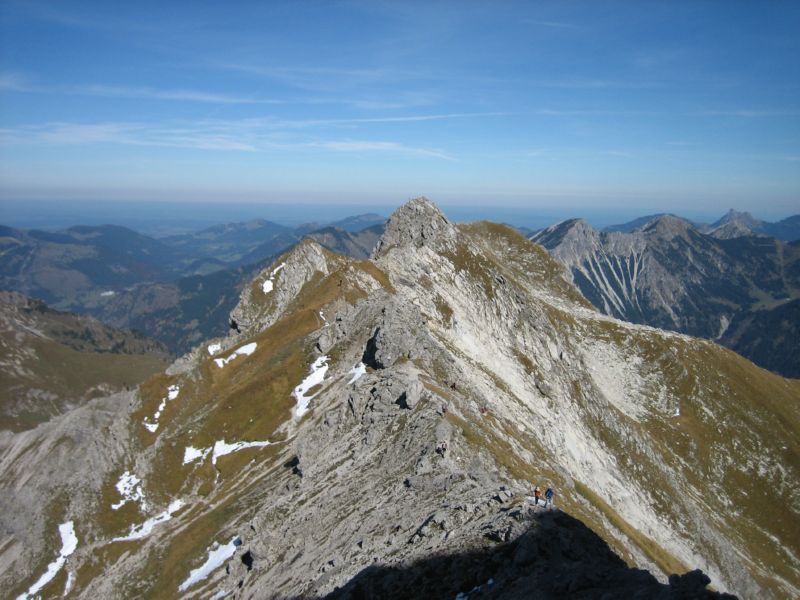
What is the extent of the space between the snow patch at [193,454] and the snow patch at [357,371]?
967 inches

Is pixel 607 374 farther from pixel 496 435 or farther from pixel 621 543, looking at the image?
pixel 496 435

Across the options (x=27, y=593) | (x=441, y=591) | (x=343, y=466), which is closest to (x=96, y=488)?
(x=27, y=593)

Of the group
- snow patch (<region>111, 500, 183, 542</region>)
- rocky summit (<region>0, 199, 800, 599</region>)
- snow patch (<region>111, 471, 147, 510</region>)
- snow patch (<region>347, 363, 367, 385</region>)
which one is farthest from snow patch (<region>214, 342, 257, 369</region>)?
snow patch (<region>347, 363, 367, 385</region>)

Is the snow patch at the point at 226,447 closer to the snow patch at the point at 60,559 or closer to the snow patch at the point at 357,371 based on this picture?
the snow patch at the point at 357,371

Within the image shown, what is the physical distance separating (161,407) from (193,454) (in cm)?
2275

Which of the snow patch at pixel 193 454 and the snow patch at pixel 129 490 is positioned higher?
the snow patch at pixel 193 454

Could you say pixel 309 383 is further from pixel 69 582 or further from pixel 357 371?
pixel 69 582

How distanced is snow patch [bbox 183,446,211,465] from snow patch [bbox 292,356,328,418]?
15513 mm

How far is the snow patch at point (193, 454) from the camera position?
2830 inches

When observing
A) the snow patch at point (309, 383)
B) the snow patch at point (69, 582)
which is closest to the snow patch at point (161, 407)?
the snow patch at point (69, 582)

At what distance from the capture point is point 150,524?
66688 mm

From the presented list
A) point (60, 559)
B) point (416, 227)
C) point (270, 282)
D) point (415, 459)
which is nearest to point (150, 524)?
point (60, 559)

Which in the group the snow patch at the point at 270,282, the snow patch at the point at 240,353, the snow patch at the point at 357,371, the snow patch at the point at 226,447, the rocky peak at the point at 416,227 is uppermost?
the rocky peak at the point at 416,227

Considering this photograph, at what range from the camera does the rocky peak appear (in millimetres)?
130125
